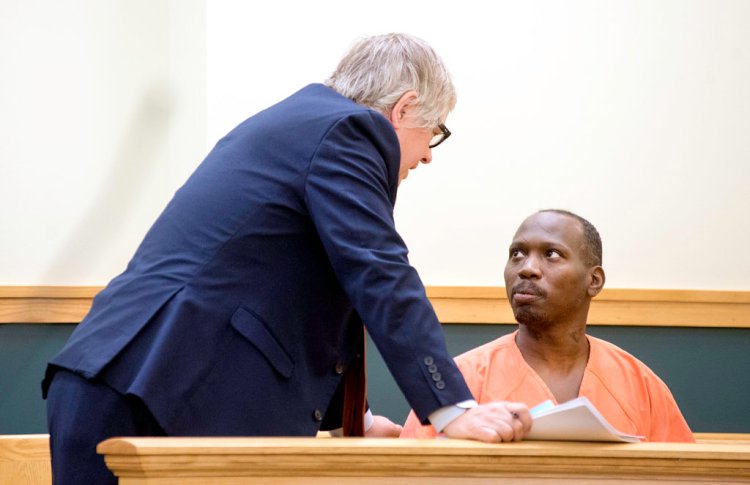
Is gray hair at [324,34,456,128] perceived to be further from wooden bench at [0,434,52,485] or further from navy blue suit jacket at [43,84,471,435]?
wooden bench at [0,434,52,485]

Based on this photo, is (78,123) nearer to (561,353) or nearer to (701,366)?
(561,353)

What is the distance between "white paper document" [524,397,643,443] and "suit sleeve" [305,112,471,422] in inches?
4.5

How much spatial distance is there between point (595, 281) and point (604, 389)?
0.94 feet

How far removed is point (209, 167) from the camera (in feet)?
5.26

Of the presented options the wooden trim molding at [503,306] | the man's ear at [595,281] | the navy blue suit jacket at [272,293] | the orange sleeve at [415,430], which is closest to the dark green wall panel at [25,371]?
the wooden trim molding at [503,306]

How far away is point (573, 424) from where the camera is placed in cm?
131

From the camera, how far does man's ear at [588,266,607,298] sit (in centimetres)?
245

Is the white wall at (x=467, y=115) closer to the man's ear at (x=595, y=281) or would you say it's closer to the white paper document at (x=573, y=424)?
the man's ear at (x=595, y=281)

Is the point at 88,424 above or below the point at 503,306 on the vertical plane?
above

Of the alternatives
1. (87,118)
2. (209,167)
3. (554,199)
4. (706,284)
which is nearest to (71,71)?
(87,118)

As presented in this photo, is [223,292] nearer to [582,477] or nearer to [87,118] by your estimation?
[582,477]

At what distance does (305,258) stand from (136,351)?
0.28 meters

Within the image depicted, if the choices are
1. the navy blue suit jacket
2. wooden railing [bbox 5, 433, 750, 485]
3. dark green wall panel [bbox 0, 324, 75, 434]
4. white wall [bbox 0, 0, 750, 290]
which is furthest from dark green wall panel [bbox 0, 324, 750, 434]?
the navy blue suit jacket

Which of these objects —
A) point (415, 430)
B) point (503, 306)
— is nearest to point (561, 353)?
point (415, 430)
